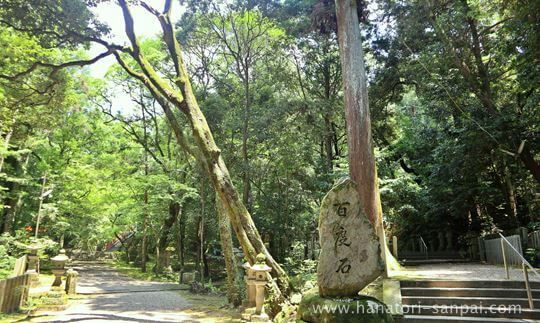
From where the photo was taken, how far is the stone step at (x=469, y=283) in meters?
6.46

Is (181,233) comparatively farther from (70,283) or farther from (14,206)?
(14,206)

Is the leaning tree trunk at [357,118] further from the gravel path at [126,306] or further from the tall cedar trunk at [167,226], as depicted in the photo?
the tall cedar trunk at [167,226]

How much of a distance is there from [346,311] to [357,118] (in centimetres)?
569

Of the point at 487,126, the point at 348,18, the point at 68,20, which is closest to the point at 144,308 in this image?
the point at 68,20

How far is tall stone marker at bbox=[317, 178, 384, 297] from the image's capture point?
183 inches

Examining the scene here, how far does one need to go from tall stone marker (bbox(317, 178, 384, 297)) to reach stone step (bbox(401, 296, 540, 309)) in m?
2.34

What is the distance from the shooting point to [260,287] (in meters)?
7.54

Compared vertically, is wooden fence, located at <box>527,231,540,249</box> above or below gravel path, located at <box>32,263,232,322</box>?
above

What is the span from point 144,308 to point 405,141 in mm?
13227

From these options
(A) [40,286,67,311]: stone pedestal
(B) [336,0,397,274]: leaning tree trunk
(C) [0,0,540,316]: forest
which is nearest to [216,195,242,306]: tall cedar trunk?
(C) [0,0,540,316]: forest

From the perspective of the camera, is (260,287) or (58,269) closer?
(260,287)

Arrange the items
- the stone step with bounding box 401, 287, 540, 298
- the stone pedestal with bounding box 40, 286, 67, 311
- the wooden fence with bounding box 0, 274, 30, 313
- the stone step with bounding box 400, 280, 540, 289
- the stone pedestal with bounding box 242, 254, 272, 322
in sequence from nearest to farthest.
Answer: the stone step with bounding box 401, 287, 540, 298 < the stone step with bounding box 400, 280, 540, 289 < the stone pedestal with bounding box 242, 254, 272, 322 < the wooden fence with bounding box 0, 274, 30, 313 < the stone pedestal with bounding box 40, 286, 67, 311

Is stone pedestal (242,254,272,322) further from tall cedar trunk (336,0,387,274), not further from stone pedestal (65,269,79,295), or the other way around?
stone pedestal (65,269,79,295)

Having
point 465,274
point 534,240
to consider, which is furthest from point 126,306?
Answer: point 534,240
